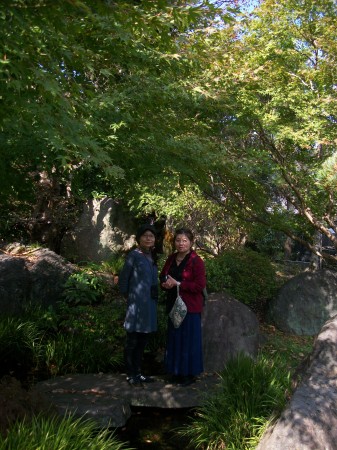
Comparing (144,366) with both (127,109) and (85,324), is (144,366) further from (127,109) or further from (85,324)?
(127,109)

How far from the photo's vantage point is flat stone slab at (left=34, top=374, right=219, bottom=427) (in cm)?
424

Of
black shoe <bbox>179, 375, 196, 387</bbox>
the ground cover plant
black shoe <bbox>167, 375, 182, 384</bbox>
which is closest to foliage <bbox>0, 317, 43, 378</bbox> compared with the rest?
black shoe <bbox>167, 375, 182, 384</bbox>

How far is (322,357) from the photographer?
3.42m

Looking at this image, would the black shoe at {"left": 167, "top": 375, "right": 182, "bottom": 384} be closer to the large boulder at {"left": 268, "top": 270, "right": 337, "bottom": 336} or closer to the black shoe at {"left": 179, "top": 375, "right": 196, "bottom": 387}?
the black shoe at {"left": 179, "top": 375, "right": 196, "bottom": 387}

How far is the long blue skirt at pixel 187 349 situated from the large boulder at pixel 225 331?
32.8 inches

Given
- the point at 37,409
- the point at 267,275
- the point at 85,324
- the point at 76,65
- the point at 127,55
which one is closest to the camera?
the point at 37,409

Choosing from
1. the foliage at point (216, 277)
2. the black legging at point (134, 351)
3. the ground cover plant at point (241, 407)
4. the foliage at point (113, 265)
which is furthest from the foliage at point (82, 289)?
the ground cover plant at point (241, 407)

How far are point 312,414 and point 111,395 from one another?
2.43 meters

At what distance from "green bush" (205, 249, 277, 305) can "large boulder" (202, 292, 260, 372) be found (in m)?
1.40

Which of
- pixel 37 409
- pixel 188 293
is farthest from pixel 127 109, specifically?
pixel 37 409

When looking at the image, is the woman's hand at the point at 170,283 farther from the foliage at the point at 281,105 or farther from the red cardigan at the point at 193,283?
the foliage at the point at 281,105

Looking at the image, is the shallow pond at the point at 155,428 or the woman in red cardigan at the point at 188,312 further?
the woman in red cardigan at the point at 188,312

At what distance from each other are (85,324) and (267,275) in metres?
3.94

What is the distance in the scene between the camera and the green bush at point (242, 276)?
829 cm
